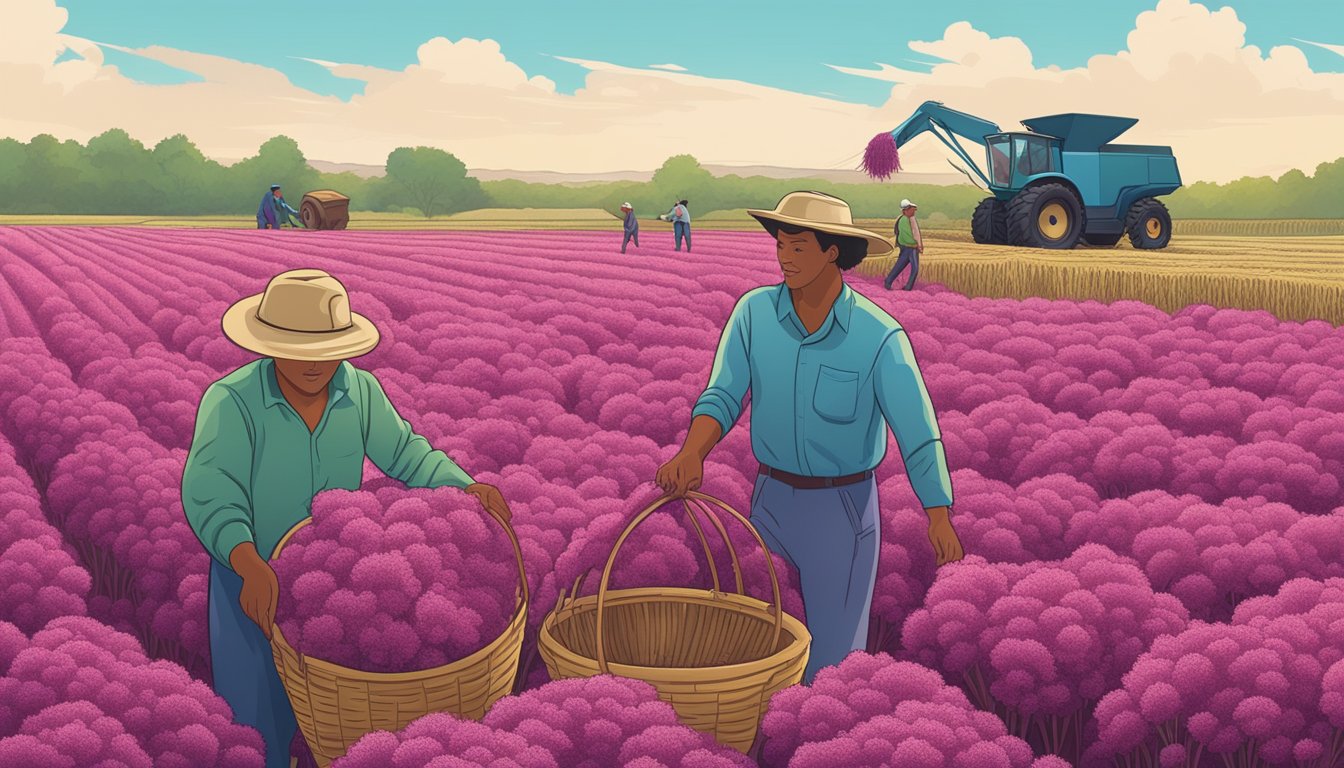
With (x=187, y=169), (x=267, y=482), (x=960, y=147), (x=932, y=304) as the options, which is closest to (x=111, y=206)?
(x=187, y=169)

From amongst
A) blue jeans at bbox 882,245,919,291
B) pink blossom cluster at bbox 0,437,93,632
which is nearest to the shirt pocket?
pink blossom cluster at bbox 0,437,93,632

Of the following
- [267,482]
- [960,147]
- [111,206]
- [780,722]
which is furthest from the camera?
[111,206]

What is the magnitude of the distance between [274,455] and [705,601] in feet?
5.33

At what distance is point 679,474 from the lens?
431 cm

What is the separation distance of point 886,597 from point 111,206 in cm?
7930

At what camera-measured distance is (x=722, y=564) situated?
4812mm

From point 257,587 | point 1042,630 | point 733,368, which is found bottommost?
point 1042,630

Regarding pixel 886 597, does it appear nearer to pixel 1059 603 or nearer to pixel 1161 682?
pixel 1059 603

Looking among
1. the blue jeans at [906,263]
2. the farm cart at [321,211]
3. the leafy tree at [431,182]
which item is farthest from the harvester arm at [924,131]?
the leafy tree at [431,182]

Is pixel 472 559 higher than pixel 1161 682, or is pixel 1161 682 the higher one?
pixel 472 559

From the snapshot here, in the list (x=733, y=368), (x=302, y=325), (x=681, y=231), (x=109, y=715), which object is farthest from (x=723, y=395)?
(x=681, y=231)

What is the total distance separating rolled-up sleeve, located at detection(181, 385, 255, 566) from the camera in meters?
4.02

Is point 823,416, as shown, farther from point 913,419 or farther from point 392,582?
point 392,582

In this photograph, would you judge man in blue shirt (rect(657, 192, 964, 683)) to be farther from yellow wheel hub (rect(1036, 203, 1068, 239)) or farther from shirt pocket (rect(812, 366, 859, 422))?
yellow wheel hub (rect(1036, 203, 1068, 239))
